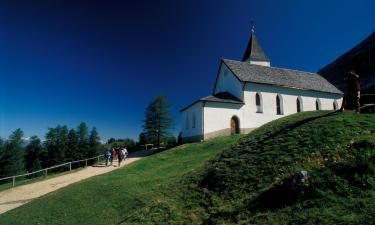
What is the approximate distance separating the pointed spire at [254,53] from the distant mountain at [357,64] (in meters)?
28.1

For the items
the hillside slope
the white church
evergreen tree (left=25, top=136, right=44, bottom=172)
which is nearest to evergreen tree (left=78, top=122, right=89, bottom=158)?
evergreen tree (left=25, top=136, right=44, bottom=172)

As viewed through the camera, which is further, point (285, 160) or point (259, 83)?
point (259, 83)

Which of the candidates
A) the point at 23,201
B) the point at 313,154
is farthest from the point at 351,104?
the point at 23,201

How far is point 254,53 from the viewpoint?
1745 inches

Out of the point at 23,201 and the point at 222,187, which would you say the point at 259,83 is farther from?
the point at 23,201

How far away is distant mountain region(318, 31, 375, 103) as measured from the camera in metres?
63.1

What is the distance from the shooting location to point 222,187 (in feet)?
31.0

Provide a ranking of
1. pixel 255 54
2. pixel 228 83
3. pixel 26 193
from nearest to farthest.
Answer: pixel 26 193 < pixel 228 83 < pixel 255 54

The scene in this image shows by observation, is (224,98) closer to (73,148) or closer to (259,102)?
(259,102)

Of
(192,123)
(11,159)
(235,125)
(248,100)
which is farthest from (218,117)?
(11,159)

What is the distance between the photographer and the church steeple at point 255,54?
1724 inches

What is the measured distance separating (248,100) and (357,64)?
2187 inches

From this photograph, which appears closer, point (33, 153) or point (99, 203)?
point (99, 203)

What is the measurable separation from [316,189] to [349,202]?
0.81 metres
